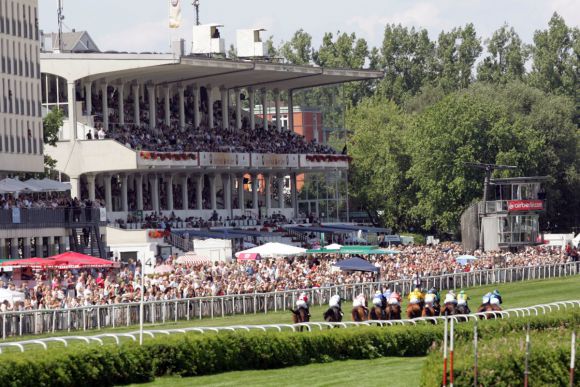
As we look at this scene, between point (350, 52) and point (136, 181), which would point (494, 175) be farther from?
point (350, 52)

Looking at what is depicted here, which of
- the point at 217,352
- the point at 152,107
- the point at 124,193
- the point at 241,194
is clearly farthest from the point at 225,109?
the point at 217,352

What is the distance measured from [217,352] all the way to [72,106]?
49.4 meters

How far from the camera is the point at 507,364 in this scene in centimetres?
2473

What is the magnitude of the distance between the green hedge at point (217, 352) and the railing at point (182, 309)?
10.0m

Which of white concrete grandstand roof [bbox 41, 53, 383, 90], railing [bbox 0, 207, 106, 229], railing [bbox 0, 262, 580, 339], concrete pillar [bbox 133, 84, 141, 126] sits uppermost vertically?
white concrete grandstand roof [bbox 41, 53, 383, 90]

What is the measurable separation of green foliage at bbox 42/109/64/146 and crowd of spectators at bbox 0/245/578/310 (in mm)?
17369

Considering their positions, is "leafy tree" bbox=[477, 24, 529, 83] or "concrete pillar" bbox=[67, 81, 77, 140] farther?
"leafy tree" bbox=[477, 24, 529, 83]

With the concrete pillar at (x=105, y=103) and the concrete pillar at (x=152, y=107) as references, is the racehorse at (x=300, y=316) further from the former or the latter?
the concrete pillar at (x=152, y=107)

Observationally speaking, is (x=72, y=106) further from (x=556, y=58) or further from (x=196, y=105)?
(x=556, y=58)

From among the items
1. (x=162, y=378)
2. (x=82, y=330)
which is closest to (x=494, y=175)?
(x=82, y=330)

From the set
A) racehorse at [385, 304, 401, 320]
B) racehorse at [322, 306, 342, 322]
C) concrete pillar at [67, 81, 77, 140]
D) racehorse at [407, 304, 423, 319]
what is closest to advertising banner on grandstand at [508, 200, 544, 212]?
concrete pillar at [67, 81, 77, 140]

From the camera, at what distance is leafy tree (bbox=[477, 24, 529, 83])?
120500mm

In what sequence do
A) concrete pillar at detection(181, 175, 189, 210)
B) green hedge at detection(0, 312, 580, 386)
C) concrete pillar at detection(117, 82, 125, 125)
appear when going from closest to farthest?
1. green hedge at detection(0, 312, 580, 386)
2. concrete pillar at detection(117, 82, 125, 125)
3. concrete pillar at detection(181, 175, 189, 210)

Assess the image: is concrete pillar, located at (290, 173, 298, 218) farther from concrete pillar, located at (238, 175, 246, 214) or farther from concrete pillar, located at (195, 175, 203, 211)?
concrete pillar, located at (195, 175, 203, 211)
